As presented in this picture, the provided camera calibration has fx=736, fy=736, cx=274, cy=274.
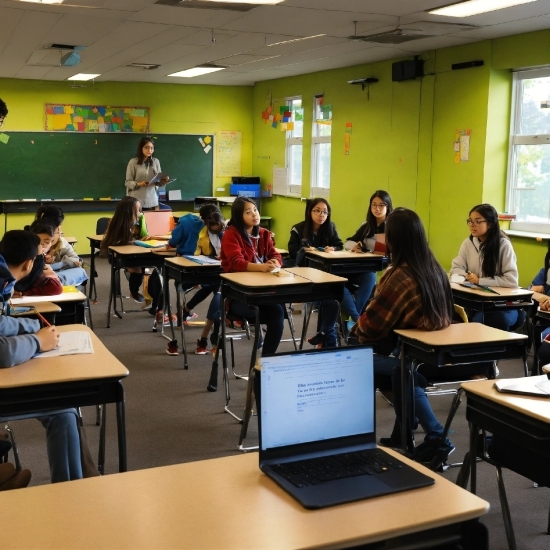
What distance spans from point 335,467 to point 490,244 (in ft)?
11.9

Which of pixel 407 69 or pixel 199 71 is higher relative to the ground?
pixel 199 71

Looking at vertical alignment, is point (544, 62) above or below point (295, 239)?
above

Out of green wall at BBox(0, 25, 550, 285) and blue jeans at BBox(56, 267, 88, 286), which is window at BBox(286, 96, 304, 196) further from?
blue jeans at BBox(56, 267, 88, 286)

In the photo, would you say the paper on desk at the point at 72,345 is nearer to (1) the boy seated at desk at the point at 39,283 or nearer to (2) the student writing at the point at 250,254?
(1) the boy seated at desk at the point at 39,283

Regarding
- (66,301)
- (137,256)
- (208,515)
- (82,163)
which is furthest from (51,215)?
(82,163)

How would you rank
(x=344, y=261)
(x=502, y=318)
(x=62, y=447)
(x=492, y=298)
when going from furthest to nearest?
(x=344, y=261), (x=502, y=318), (x=492, y=298), (x=62, y=447)

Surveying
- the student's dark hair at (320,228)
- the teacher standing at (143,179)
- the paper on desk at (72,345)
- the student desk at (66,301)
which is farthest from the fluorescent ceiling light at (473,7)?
the teacher standing at (143,179)

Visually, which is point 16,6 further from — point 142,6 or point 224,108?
point 224,108

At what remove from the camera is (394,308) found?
136 inches

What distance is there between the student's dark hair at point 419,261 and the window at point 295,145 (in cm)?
734

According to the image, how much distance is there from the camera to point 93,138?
11023 millimetres

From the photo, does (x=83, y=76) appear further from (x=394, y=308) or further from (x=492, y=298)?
(x=394, y=308)

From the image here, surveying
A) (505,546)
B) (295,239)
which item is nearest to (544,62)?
(295,239)

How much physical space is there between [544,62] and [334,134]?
357 centimetres
